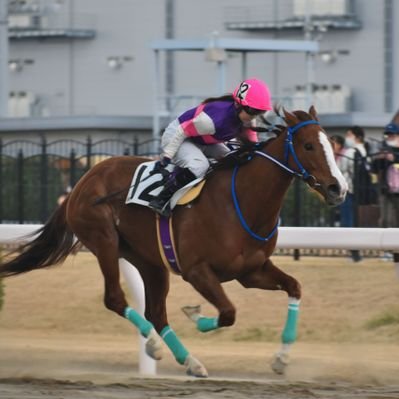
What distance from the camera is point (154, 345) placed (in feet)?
26.1

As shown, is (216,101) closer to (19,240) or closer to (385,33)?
(19,240)

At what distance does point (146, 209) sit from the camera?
828 centimetres

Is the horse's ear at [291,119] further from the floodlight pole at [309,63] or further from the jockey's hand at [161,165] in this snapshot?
the floodlight pole at [309,63]

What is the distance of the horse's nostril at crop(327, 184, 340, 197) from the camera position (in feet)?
24.1

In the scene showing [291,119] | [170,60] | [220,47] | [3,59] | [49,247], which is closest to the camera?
[291,119]

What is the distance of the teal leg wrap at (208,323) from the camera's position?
7.81 meters

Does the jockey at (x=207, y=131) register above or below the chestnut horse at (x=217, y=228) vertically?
above

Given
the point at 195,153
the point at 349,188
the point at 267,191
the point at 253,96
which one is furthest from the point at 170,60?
the point at 267,191

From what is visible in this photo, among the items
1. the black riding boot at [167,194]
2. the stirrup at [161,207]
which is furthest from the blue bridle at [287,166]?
the stirrup at [161,207]

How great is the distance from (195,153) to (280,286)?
961 millimetres

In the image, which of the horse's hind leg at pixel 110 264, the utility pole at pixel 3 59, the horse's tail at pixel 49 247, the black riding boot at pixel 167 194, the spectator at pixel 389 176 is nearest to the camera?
A: the black riding boot at pixel 167 194

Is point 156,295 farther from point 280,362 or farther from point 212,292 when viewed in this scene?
point 280,362

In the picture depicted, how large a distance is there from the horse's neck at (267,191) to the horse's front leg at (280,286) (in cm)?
35

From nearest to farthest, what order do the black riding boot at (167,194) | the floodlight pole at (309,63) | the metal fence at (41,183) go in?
the black riding boot at (167,194)
the metal fence at (41,183)
the floodlight pole at (309,63)
